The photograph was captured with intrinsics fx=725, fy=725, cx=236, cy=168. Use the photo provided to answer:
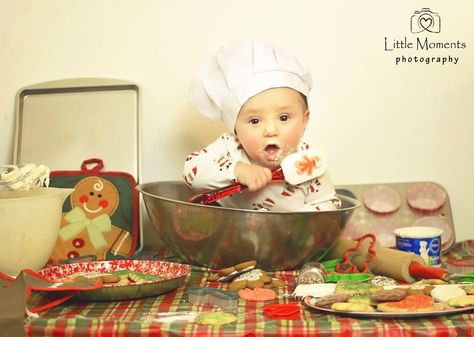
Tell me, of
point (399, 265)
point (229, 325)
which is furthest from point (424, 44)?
point (229, 325)

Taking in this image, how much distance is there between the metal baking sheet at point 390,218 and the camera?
1.37 meters

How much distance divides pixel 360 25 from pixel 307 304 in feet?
2.34

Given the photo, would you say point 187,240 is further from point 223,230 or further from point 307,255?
point 307,255

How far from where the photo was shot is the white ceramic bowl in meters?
0.99

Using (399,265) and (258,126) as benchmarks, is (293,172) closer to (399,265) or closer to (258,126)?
(258,126)

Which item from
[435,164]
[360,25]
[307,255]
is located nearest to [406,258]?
[307,255]

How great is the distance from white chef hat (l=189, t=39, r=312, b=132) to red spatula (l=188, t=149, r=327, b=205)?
0.37 feet

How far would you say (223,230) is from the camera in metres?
1.05

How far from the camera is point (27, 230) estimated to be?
39.6 inches

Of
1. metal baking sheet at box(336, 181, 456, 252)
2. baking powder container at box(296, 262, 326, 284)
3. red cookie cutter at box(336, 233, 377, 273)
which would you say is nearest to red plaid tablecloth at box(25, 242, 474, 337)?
baking powder container at box(296, 262, 326, 284)

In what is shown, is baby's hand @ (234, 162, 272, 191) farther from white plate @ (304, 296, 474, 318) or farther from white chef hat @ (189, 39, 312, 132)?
white plate @ (304, 296, 474, 318)

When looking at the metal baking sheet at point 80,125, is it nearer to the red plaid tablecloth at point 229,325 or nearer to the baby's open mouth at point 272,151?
the baby's open mouth at point 272,151

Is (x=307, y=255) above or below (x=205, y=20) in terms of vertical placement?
below

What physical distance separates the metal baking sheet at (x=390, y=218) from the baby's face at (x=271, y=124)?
27cm
